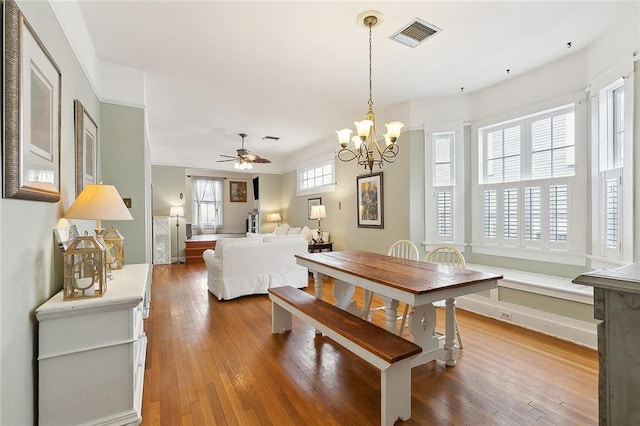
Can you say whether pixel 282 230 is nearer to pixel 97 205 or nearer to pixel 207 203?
pixel 207 203

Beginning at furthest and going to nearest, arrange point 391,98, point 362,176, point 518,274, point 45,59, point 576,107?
1. point 362,176
2. point 391,98
3. point 518,274
4. point 576,107
5. point 45,59

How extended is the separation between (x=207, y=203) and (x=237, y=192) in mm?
1136

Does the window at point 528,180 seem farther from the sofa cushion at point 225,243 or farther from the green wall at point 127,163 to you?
the green wall at point 127,163

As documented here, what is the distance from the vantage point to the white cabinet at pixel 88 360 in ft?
4.94

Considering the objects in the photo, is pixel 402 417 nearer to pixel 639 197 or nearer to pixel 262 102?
pixel 639 197

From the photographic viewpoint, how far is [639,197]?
2303 millimetres

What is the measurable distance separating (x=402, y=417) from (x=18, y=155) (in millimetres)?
2400

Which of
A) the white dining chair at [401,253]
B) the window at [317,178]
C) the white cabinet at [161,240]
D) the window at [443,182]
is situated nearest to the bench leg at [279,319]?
the white dining chair at [401,253]

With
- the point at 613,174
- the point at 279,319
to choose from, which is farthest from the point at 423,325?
the point at 613,174

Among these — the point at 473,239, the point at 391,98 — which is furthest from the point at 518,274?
the point at 391,98

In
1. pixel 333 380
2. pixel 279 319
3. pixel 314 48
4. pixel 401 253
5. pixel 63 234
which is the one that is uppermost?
pixel 314 48

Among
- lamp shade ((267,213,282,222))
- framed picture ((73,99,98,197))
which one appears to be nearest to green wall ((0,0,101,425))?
framed picture ((73,99,98,197))

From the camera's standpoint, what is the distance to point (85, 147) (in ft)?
8.04

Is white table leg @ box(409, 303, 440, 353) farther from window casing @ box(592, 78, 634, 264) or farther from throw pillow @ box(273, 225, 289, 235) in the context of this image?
throw pillow @ box(273, 225, 289, 235)
